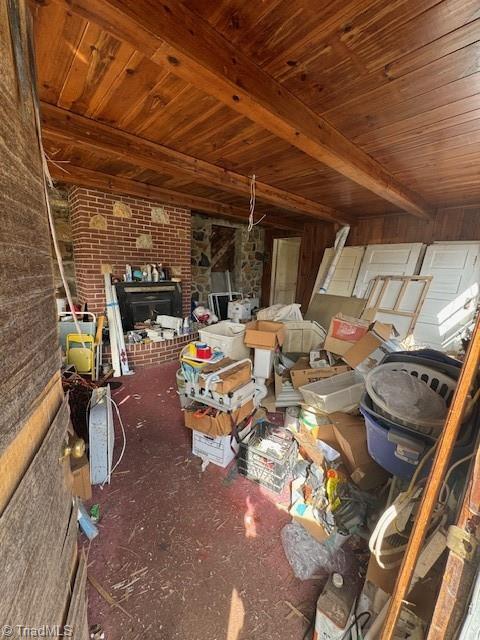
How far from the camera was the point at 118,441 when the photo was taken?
2.22 meters

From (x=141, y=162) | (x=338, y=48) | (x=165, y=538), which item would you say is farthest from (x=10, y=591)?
(x=141, y=162)

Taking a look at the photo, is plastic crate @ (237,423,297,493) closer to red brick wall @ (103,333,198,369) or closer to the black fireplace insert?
red brick wall @ (103,333,198,369)

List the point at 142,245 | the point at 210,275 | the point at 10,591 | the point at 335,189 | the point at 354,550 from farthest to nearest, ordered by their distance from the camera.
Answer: the point at 210,275, the point at 142,245, the point at 335,189, the point at 354,550, the point at 10,591

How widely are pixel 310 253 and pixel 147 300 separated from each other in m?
3.44

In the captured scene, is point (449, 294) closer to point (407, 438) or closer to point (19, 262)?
point (407, 438)

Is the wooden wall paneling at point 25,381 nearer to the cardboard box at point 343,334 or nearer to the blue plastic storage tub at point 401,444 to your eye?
the blue plastic storage tub at point 401,444

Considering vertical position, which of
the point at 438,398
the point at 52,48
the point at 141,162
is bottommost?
the point at 438,398

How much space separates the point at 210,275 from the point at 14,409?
5.17 meters

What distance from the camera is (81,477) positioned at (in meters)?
1.59

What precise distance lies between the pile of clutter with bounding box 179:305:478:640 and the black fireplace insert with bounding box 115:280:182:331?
151cm

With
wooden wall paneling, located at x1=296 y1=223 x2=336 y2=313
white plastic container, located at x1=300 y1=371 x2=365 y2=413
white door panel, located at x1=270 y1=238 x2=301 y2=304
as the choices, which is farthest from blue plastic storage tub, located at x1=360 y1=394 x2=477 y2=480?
white door panel, located at x1=270 y1=238 x2=301 y2=304

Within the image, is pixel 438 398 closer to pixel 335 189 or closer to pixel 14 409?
pixel 14 409

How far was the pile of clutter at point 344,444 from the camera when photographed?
38.7 inches

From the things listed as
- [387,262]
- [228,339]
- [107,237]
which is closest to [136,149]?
[107,237]
